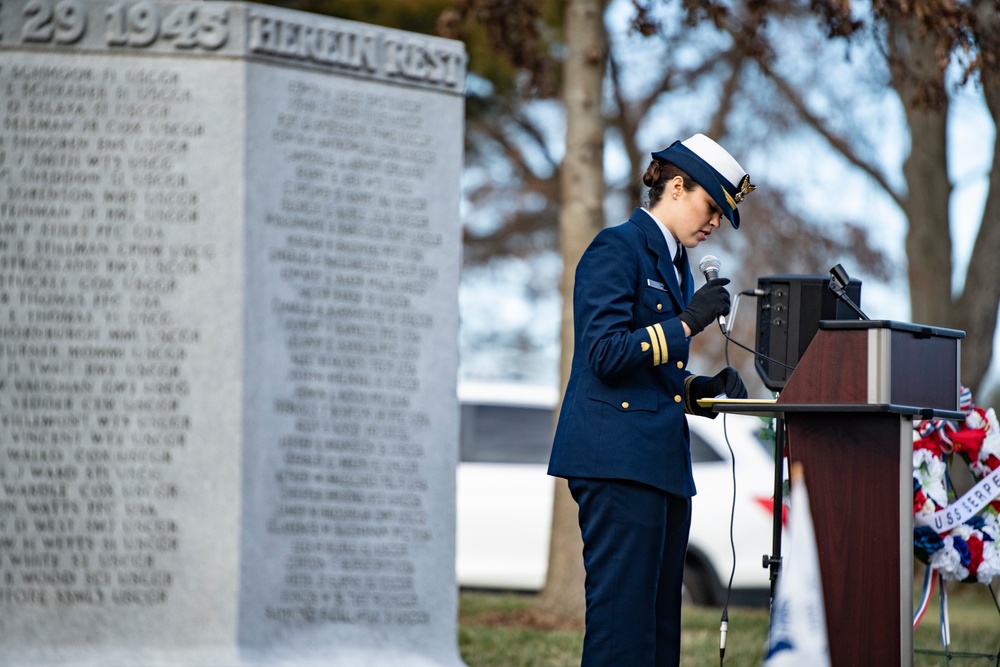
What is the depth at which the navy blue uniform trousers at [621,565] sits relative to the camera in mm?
4637

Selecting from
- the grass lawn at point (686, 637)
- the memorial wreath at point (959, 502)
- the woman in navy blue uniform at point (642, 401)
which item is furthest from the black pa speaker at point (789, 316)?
the grass lawn at point (686, 637)

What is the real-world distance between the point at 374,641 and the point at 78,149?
207cm

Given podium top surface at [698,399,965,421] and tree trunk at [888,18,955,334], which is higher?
tree trunk at [888,18,955,334]

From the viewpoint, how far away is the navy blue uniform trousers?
464 cm

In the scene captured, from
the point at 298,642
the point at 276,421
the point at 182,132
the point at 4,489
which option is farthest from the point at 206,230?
the point at 298,642

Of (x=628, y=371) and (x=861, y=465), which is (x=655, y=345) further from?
(x=861, y=465)

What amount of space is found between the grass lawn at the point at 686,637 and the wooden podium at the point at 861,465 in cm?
184

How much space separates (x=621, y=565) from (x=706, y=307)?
876 millimetres

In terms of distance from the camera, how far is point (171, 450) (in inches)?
195

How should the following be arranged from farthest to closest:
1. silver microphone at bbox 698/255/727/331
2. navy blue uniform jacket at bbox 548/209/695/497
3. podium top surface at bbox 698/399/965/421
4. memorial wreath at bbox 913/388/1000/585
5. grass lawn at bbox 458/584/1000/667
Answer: grass lawn at bbox 458/584/1000/667, memorial wreath at bbox 913/388/1000/585, silver microphone at bbox 698/255/727/331, navy blue uniform jacket at bbox 548/209/695/497, podium top surface at bbox 698/399/965/421

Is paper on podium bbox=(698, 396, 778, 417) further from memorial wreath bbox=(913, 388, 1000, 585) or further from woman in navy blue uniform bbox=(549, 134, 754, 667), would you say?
memorial wreath bbox=(913, 388, 1000, 585)

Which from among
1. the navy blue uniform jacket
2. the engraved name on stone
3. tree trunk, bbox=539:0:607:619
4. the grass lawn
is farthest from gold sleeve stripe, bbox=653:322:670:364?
tree trunk, bbox=539:0:607:619

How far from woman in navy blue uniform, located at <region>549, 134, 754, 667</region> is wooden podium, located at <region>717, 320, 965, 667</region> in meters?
0.26

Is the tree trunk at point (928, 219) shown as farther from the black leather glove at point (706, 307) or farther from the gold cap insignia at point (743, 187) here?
the black leather glove at point (706, 307)
